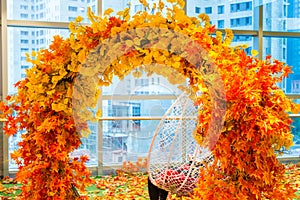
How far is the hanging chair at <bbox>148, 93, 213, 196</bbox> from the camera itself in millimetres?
Result: 3309

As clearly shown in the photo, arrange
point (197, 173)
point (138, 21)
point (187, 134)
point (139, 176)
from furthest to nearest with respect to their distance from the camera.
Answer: point (139, 176) → point (187, 134) → point (197, 173) → point (138, 21)

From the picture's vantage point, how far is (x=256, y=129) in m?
1.99

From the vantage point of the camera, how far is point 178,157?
352 centimetres

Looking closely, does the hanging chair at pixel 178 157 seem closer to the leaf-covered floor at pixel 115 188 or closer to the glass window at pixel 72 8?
the leaf-covered floor at pixel 115 188

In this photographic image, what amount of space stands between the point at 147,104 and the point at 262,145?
392cm

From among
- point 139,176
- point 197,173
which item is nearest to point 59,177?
point 197,173

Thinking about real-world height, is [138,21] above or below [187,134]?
above

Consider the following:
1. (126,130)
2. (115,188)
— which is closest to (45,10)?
(126,130)

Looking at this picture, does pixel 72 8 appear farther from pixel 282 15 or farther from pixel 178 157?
pixel 282 15

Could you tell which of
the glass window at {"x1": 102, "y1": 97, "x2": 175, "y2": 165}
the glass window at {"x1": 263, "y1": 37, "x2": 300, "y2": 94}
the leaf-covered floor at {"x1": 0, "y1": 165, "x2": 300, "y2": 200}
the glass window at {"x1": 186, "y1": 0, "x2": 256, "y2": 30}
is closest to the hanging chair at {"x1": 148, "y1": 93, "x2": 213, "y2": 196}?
the glass window at {"x1": 102, "y1": 97, "x2": 175, "y2": 165}

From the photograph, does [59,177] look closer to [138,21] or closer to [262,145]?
[138,21]

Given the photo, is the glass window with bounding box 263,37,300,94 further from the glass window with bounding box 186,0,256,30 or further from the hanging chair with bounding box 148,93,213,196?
the hanging chair with bounding box 148,93,213,196

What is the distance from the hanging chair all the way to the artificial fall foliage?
3.54 feet

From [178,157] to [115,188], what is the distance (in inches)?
63.6
